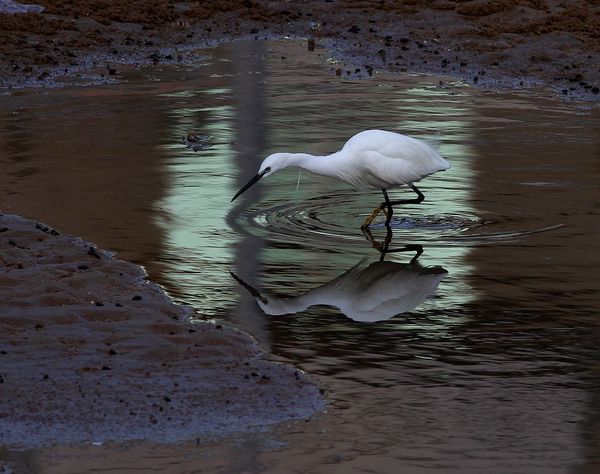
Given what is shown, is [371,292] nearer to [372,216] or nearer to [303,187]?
[372,216]

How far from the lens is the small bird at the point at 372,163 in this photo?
460 inches

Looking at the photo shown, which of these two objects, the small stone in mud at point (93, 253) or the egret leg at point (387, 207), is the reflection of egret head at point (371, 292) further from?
the egret leg at point (387, 207)

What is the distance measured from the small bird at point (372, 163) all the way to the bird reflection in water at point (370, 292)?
111 cm

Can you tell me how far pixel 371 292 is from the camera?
32.7 feet

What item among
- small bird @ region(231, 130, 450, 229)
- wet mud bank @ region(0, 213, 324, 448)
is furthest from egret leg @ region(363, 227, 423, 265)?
wet mud bank @ region(0, 213, 324, 448)

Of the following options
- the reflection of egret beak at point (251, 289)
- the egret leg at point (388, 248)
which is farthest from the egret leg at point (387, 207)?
the reflection of egret beak at point (251, 289)

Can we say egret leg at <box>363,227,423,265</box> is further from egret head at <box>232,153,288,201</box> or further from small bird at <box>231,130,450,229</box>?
egret head at <box>232,153,288,201</box>

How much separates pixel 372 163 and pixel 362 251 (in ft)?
2.85

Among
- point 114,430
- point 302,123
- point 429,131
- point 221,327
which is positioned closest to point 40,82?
point 302,123

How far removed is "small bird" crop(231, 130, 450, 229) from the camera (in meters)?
11.7

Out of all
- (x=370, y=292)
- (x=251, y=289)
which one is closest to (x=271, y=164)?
(x=251, y=289)

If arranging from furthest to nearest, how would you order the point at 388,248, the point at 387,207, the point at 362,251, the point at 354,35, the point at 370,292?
the point at 354,35 < the point at 387,207 < the point at 388,248 < the point at 362,251 < the point at 370,292

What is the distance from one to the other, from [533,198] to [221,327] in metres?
4.99

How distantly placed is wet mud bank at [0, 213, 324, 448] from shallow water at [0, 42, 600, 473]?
22cm
